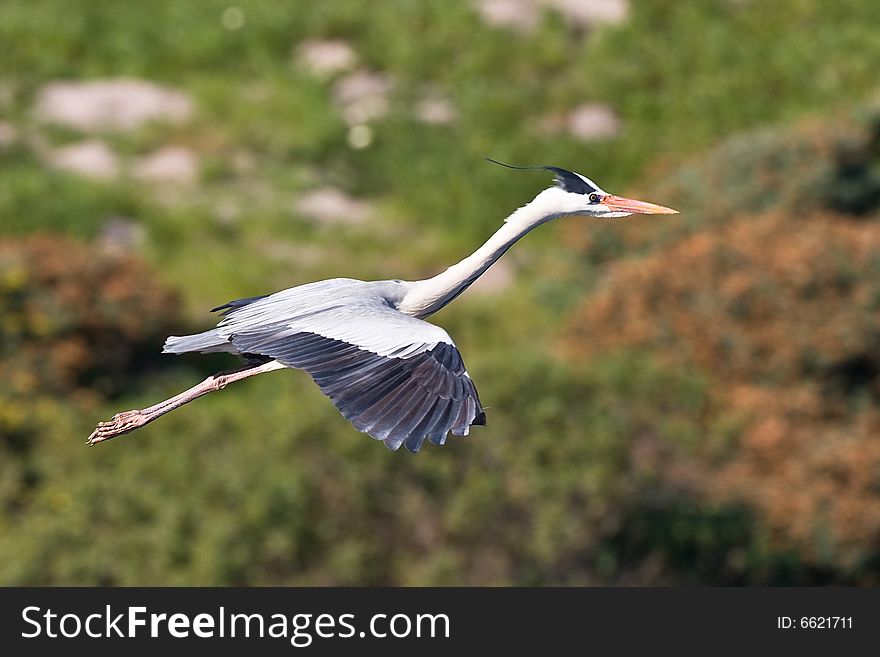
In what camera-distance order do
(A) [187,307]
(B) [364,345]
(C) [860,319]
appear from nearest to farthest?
(B) [364,345]
(C) [860,319]
(A) [187,307]

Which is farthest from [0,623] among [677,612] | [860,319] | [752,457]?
[860,319]

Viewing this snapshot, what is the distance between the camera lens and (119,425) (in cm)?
913

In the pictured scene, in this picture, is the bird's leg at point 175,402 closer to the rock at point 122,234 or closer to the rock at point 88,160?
the rock at point 122,234

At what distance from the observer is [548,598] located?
50.2 ft

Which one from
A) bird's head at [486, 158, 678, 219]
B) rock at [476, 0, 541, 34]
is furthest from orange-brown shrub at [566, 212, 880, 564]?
bird's head at [486, 158, 678, 219]

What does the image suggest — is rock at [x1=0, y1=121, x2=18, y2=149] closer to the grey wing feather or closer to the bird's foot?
the bird's foot

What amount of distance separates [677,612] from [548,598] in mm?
1031

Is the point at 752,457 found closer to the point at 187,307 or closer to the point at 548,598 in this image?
the point at 548,598

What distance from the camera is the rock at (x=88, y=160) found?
23375 millimetres

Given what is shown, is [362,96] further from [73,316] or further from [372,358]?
[372,358]

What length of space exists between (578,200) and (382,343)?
1.18 metres

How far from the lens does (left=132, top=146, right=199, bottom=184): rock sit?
2362 centimetres

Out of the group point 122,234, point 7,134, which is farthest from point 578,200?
point 7,134

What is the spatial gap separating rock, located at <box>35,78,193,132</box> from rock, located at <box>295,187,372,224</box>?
2420mm
